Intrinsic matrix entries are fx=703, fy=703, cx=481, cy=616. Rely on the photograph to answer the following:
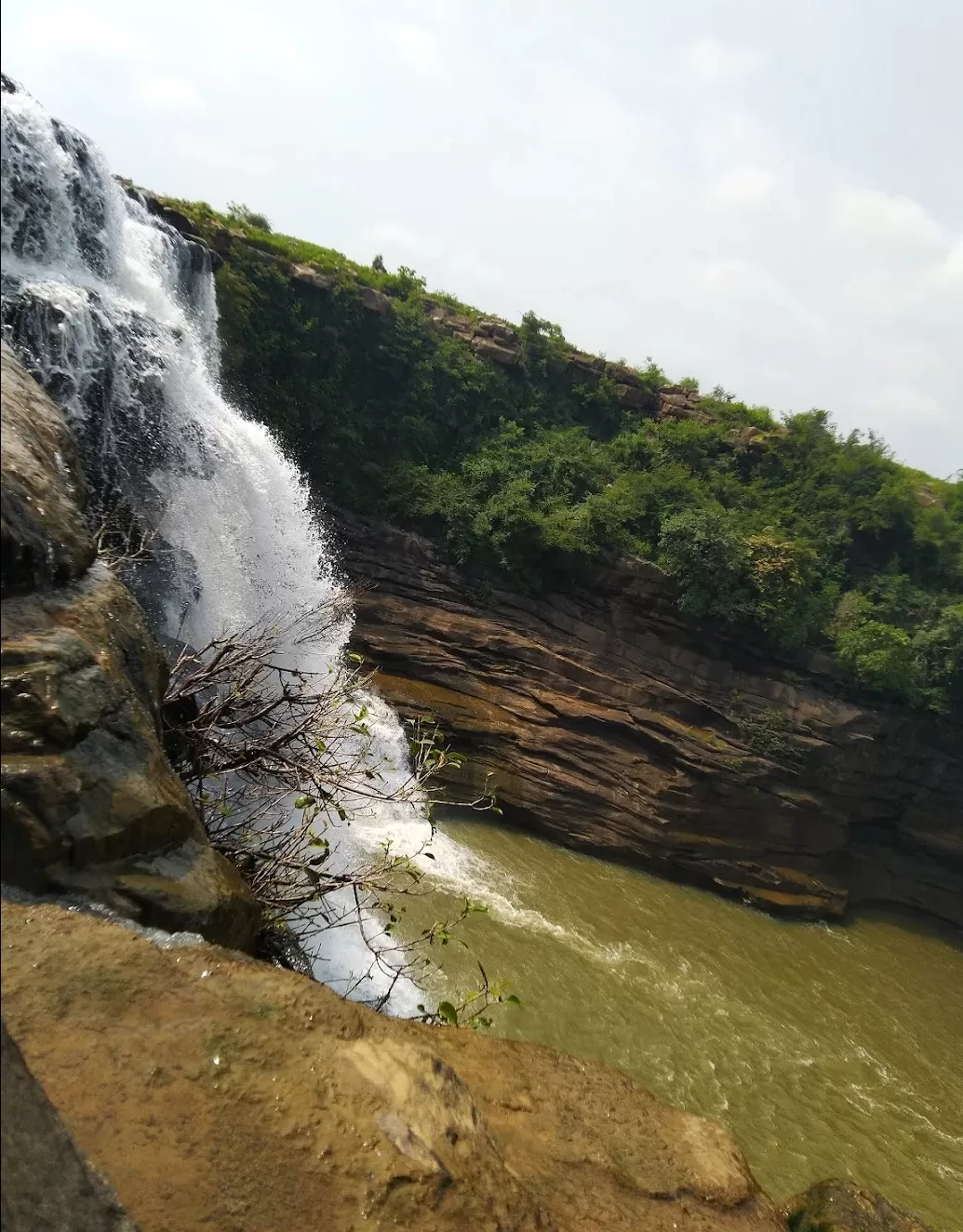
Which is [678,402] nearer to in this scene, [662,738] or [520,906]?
[662,738]

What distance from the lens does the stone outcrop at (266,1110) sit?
7.58ft

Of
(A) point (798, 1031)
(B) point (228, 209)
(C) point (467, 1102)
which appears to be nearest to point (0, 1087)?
(C) point (467, 1102)

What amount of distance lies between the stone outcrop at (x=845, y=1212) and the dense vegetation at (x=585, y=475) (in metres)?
10.6

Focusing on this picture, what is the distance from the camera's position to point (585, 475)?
58.5ft

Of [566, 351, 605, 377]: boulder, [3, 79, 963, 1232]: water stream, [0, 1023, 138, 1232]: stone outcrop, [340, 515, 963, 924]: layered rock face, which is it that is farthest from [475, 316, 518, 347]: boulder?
[0, 1023, 138, 1232]: stone outcrop

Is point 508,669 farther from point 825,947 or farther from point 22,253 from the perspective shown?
point 22,253

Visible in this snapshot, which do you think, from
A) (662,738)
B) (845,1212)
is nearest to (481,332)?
(662,738)

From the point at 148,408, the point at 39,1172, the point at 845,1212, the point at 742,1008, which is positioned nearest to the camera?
the point at 39,1172

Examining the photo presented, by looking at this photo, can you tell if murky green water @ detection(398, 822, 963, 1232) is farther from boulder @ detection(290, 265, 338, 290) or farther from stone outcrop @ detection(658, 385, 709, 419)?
stone outcrop @ detection(658, 385, 709, 419)

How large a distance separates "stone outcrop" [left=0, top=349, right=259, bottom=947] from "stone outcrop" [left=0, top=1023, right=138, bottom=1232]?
1433mm

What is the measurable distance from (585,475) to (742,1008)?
12.1 m

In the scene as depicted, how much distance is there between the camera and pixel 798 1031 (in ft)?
32.2

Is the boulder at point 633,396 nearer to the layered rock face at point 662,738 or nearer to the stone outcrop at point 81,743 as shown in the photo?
the layered rock face at point 662,738

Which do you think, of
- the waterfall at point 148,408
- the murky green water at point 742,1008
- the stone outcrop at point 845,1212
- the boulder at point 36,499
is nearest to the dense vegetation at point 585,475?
the waterfall at point 148,408
